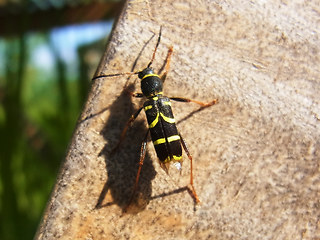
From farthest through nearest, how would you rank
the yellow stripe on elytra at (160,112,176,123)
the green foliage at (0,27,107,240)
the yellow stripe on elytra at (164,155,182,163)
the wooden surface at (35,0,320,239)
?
the green foliage at (0,27,107,240) < the yellow stripe on elytra at (160,112,176,123) < the yellow stripe on elytra at (164,155,182,163) < the wooden surface at (35,0,320,239)

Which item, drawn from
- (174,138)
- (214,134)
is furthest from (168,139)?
(214,134)

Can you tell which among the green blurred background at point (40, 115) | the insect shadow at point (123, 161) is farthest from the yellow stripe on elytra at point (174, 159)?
the green blurred background at point (40, 115)

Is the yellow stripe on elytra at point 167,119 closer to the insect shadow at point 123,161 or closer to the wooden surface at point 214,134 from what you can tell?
the wooden surface at point 214,134

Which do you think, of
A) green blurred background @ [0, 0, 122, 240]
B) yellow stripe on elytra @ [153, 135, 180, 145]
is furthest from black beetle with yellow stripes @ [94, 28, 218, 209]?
green blurred background @ [0, 0, 122, 240]

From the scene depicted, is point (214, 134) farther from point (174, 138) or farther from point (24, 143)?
point (24, 143)

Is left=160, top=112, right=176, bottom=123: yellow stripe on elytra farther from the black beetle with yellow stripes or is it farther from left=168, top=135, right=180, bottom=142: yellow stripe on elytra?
left=168, top=135, right=180, bottom=142: yellow stripe on elytra
